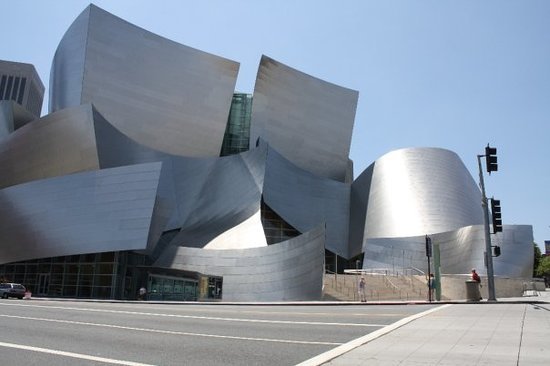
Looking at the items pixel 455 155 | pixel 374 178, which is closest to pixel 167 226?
pixel 374 178

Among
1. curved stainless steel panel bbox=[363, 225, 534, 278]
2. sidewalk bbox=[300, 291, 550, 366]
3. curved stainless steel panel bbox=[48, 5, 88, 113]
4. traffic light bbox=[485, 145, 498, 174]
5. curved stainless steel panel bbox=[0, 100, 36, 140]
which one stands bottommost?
sidewalk bbox=[300, 291, 550, 366]

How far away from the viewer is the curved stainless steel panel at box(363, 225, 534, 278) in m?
34.0

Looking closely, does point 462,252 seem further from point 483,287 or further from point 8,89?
point 8,89

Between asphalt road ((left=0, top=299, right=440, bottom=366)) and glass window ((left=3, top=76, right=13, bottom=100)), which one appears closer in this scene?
asphalt road ((left=0, top=299, right=440, bottom=366))

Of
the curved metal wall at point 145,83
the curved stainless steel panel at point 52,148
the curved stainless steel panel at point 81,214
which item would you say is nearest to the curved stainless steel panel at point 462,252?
the curved stainless steel panel at point 81,214

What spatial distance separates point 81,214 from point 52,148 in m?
10.1

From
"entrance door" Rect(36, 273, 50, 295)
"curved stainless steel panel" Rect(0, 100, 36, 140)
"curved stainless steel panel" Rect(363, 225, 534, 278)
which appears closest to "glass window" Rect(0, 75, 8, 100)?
"curved stainless steel panel" Rect(0, 100, 36, 140)

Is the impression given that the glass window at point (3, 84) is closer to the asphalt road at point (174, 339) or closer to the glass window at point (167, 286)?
the glass window at point (167, 286)

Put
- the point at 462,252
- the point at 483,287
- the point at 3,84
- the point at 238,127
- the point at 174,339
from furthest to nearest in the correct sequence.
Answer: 1. the point at 3,84
2. the point at 238,127
3. the point at 462,252
4. the point at 483,287
5. the point at 174,339

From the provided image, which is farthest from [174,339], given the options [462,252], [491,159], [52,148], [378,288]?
[52,148]

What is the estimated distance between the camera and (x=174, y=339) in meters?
7.99

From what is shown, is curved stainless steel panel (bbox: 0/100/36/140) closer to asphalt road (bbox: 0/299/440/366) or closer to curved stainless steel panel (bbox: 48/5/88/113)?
curved stainless steel panel (bbox: 48/5/88/113)

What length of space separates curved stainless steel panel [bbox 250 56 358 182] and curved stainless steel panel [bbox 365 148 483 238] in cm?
820

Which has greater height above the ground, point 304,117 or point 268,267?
point 304,117
